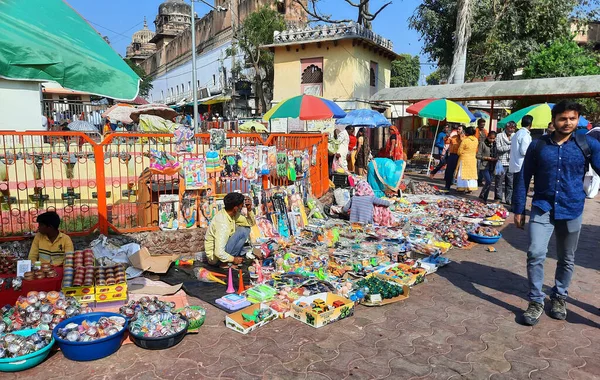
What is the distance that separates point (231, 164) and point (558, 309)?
4.41m

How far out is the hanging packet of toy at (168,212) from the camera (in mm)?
5895

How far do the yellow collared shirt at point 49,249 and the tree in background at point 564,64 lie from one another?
704 inches

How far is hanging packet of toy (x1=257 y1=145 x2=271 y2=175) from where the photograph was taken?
6637mm

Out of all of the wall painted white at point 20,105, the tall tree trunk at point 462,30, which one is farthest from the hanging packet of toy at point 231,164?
the tall tree trunk at point 462,30

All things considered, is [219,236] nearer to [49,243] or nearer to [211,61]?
[49,243]

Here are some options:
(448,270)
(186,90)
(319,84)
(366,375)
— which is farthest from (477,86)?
(186,90)

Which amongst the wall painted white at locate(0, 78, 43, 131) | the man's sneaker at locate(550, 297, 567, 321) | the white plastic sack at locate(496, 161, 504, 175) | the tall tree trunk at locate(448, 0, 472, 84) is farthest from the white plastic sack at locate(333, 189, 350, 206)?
the tall tree trunk at locate(448, 0, 472, 84)

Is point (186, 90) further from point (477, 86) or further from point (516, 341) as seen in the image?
point (516, 341)

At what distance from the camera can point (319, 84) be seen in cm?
1953

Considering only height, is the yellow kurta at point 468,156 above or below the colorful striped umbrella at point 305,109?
below

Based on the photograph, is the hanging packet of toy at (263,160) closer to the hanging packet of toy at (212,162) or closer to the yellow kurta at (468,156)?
the hanging packet of toy at (212,162)

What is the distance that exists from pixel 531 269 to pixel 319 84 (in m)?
16.7

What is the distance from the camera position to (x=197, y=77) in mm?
34375

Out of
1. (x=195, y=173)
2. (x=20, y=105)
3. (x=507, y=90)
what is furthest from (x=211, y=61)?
(x=195, y=173)
